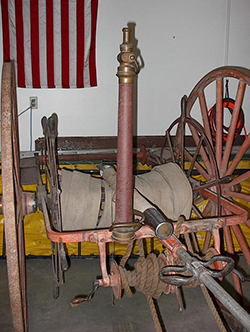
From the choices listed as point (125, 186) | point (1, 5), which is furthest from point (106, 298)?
point (1, 5)

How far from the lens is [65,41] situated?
288cm

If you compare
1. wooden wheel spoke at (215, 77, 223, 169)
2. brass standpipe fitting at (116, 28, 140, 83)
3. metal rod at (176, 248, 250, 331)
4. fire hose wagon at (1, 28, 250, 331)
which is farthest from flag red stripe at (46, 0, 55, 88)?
metal rod at (176, 248, 250, 331)

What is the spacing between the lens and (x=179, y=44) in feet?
10.1

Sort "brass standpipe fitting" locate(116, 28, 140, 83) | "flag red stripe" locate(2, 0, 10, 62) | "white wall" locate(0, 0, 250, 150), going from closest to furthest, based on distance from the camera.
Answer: "brass standpipe fitting" locate(116, 28, 140, 83) → "flag red stripe" locate(2, 0, 10, 62) → "white wall" locate(0, 0, 250, 150)

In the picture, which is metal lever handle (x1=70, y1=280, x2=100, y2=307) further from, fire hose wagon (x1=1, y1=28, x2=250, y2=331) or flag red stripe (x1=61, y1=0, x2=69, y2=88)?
flag red stripe (x1=61, y1=0, x2=69, y2=88)

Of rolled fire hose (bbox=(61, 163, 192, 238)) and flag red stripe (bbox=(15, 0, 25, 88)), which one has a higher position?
flag red stripe (bbox=(15, 0, 25, 88))

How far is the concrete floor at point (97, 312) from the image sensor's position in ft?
6.86

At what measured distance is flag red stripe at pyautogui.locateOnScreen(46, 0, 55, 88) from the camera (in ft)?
9.17

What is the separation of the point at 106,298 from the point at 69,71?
1.96m

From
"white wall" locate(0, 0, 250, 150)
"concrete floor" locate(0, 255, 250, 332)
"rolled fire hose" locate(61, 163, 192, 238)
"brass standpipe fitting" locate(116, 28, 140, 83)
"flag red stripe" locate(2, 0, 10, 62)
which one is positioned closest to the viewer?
"brass standpipe fitting" locate(116, 28, 140, 83)

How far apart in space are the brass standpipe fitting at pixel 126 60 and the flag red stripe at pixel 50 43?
→ 2012 mm

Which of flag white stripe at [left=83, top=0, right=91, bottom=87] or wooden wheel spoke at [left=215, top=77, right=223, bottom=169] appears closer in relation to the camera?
wooden wheel spoke at [left=215, top=77, right=223, bottom=169]

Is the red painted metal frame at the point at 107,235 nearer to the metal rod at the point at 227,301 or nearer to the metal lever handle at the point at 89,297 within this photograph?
the metal lever handle at the point at 89,297

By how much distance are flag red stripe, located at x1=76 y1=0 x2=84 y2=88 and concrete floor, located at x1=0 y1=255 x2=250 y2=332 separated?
175 cm
